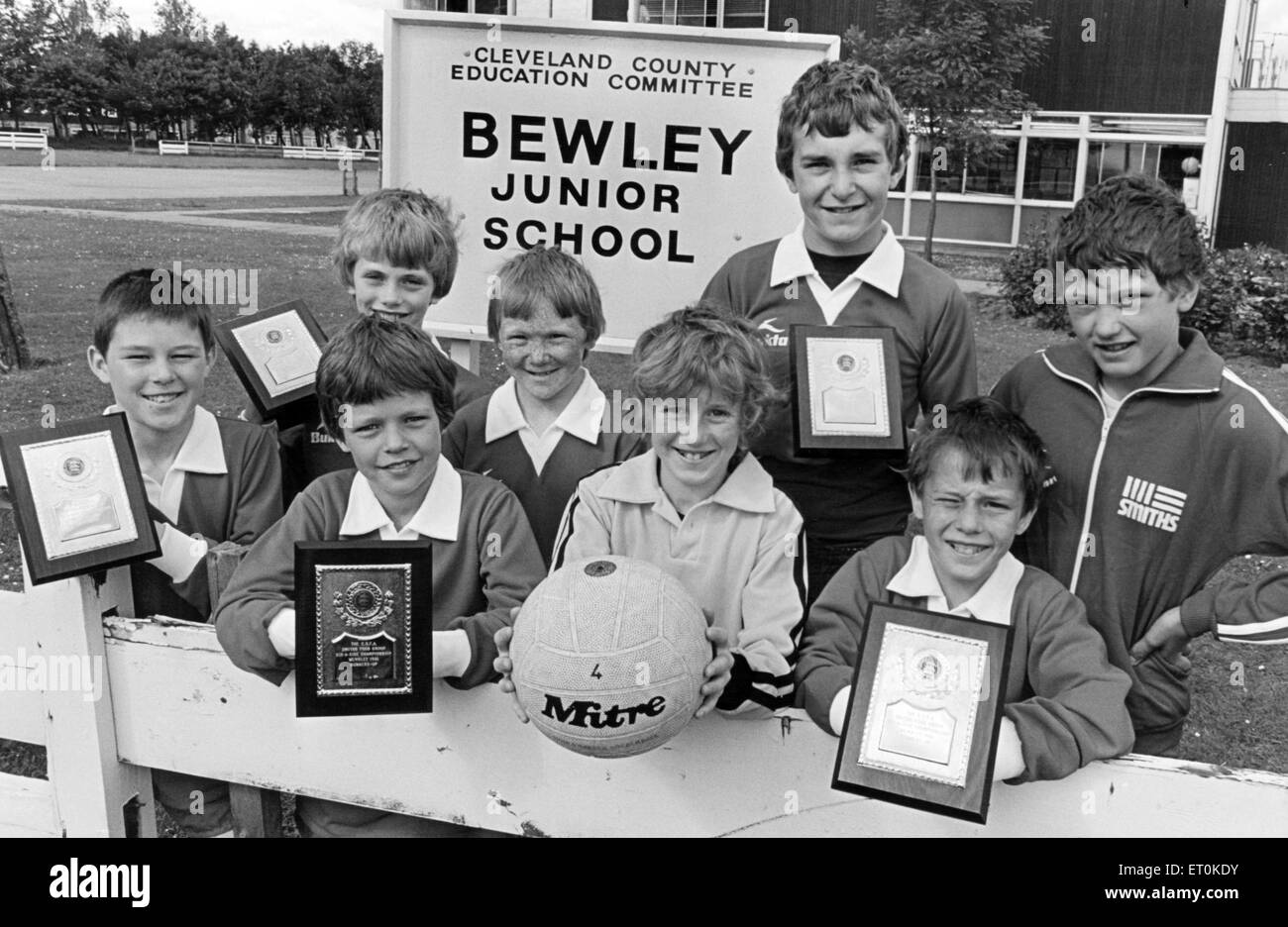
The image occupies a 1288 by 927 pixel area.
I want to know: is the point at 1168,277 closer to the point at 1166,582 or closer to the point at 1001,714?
the point at 1166,582

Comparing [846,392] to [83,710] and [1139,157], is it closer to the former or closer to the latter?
[83,710]

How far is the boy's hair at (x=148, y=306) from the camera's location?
2965mm

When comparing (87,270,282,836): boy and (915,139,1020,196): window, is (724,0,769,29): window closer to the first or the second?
(915,139,1020,196): window

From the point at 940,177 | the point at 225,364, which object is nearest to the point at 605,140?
the point at 225,364

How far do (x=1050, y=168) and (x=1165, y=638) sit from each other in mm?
24331

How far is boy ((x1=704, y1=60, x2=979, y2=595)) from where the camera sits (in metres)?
2.96

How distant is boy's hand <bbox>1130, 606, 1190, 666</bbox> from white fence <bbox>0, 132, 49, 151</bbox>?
35.4 metres

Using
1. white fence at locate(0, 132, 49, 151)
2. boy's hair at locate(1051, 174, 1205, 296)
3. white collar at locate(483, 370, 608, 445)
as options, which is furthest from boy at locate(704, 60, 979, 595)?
white fence at locate(0, 132, 49, 151)

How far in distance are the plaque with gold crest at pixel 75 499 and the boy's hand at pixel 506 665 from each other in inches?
35.3

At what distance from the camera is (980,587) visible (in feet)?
7.85

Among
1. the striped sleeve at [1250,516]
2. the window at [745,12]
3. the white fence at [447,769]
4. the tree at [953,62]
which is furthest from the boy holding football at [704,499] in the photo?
the window at [745,12]
